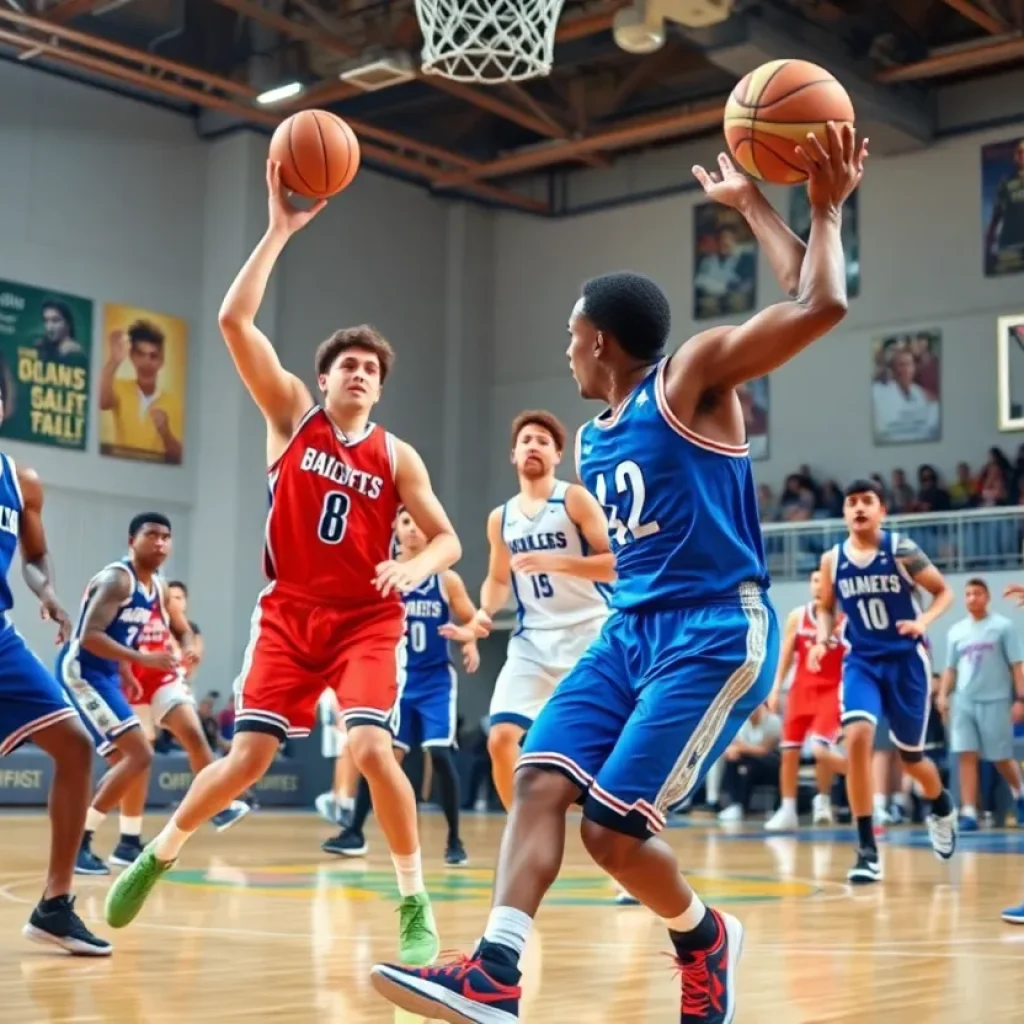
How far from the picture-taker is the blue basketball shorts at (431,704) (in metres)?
9.78

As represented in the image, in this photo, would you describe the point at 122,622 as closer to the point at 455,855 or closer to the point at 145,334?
the point at 455,855

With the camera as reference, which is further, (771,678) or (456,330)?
(456,330)

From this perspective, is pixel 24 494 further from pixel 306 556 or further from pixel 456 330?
pixel 456 330

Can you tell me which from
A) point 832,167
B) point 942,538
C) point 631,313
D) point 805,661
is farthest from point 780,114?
point 942,538

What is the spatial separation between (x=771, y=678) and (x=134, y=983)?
6.66ft

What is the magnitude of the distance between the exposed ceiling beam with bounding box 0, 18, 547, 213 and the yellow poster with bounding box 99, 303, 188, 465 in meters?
3.07

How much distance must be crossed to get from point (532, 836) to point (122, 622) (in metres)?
5.61

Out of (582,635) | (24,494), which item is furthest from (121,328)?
(24,494)

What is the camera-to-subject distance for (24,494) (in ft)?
17.7

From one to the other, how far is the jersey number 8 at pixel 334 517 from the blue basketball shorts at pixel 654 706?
161 centimetres

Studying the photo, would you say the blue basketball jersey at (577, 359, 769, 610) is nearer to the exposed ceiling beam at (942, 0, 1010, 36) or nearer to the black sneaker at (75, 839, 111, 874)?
the black sneaker at (75, 839, 111, 874)

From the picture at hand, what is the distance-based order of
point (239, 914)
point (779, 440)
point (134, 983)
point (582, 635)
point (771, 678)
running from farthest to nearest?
point (779, 440) → point (582, 635) → point (239, 914) → point (134, 983) → point (771, 678)

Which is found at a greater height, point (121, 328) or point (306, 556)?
point (121, 328)

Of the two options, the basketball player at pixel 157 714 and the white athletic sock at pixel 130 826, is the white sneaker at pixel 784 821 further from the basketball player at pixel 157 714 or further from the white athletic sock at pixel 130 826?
the white athletic sock at pixel 130 826
